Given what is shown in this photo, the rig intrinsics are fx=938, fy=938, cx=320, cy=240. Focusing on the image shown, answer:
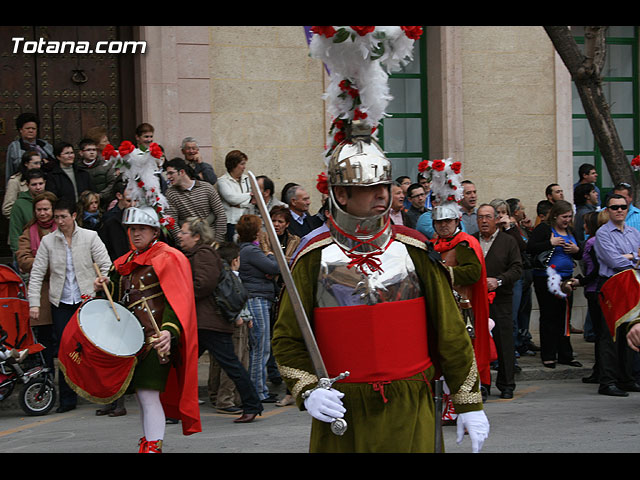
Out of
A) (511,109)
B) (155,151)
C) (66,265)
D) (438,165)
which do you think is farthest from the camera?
(511,109)

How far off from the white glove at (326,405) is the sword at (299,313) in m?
0.03

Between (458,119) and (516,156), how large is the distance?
107cm

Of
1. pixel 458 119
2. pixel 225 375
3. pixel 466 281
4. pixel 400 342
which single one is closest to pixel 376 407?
pixel 400 342

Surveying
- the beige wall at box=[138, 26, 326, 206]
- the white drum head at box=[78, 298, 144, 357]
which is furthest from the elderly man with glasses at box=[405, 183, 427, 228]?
the white drum head at box=[78, 298, 144, 357]

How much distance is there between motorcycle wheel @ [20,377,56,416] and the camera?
8.83m

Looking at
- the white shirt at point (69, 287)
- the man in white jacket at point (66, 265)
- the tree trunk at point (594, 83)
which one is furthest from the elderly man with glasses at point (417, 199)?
the white shirt at point (69, 287)

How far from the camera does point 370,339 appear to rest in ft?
13.7

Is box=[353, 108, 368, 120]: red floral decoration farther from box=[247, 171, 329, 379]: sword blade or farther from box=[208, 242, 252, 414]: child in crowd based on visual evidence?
box=[208, 242, 252, 414]: child in crowd

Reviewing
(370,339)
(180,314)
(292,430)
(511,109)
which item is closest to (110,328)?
(180,314)

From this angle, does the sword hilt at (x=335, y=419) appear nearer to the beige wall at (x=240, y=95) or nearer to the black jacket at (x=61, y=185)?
the black jacket at (x=61, y=185)

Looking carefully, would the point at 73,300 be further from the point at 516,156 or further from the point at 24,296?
the point at 516,156

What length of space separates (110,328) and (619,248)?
18.5ft

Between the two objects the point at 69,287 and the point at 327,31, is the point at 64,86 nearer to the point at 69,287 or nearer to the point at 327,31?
the point at 69,287
